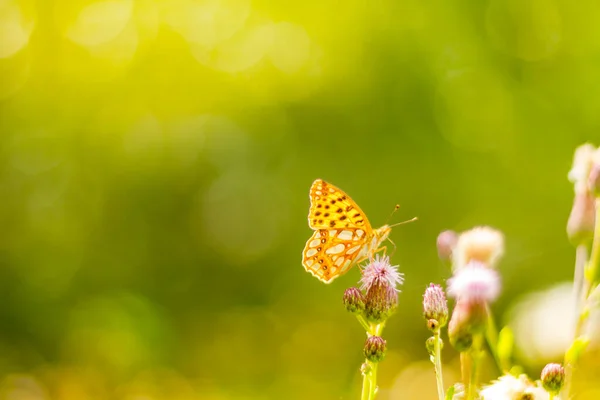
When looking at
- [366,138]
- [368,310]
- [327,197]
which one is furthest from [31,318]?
[368,310]

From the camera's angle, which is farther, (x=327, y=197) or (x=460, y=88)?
(x=460, y=88)

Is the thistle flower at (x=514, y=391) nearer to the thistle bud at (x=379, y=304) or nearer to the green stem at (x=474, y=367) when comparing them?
the green stem at (x=474, y=367)

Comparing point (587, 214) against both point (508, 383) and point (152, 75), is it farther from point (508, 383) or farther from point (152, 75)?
point (152, 75)

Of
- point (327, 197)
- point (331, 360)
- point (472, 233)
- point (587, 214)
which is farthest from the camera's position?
point (331, 360)

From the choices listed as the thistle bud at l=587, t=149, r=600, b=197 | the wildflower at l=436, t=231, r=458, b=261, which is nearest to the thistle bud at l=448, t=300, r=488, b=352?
the wildflower at l=436, t=231, r=458, b=261

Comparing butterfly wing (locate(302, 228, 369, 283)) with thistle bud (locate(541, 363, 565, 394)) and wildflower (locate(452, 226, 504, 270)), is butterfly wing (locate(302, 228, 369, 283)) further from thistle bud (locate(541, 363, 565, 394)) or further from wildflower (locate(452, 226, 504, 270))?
thistle bud (locate(541, 363, 565, 394))

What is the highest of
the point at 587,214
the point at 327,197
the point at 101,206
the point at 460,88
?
the point at 460,88
